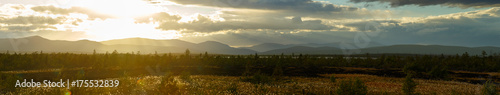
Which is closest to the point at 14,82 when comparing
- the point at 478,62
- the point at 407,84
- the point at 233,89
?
the point at 233,89

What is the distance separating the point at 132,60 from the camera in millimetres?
80938

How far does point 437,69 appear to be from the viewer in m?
54.9

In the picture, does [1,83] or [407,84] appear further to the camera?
[1,83]

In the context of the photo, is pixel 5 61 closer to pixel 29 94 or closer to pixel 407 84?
pixel 29 94

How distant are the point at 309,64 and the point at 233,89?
74.8 metres

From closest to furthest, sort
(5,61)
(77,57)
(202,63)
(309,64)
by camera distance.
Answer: (5,61) → (77,57) → (202,63) → (309,64)

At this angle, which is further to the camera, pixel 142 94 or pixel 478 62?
pixel 478 62

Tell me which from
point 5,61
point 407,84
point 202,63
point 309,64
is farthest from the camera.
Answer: point 309,64

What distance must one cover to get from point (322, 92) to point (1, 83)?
26284 mm

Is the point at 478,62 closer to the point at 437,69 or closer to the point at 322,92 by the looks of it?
the point at 437,69

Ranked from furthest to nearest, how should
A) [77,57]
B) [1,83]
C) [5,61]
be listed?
1. [77,57]
2. [5,61]
3. [1,83]

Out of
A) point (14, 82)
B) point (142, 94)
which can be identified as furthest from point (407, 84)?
point (14, 82)

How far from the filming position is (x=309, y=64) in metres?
97.0

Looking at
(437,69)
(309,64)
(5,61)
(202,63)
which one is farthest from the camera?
(309,64)
